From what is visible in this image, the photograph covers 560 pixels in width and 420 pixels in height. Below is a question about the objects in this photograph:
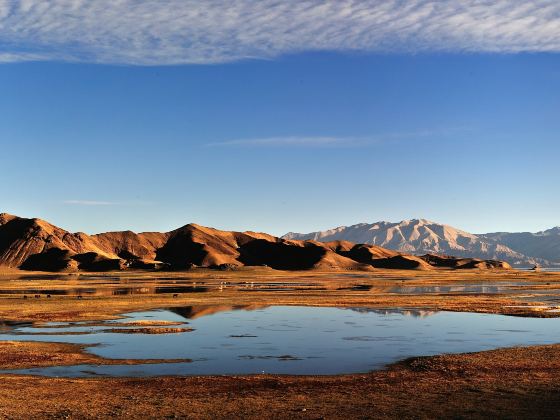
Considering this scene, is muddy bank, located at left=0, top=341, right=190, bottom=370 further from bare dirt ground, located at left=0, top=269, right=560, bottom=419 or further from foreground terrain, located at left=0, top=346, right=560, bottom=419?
foreground terrain, located at left=0, top=346, right=560, bottom=419

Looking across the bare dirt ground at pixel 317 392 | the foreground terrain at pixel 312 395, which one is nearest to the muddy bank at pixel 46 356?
the bare dirt ground at pixel 317 392

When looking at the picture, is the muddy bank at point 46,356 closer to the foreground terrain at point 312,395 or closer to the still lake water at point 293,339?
the still lake water at point 293,339

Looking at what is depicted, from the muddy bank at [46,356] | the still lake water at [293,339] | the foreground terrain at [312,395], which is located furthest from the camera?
the muddy bank at [46,356]

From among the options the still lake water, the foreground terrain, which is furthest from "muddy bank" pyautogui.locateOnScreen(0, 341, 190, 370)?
the foreground terrain

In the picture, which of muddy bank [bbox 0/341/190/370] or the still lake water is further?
muddy bank [bbox 0/341/190/370]

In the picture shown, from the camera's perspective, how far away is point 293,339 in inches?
1817

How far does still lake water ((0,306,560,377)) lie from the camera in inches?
1351

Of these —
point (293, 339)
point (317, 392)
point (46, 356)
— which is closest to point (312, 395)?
point (317, 392)

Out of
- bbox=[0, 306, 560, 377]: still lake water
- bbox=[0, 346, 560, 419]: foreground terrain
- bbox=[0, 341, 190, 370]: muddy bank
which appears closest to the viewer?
bbox=[0, 346, 560, 419]: foreground terrain

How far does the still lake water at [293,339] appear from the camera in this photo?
34.3 meters

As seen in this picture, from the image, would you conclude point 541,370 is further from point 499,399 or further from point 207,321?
point 207,321

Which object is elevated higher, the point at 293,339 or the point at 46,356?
the point at 46,356

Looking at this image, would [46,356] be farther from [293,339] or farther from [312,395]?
[312,395]

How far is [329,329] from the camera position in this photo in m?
52.2
